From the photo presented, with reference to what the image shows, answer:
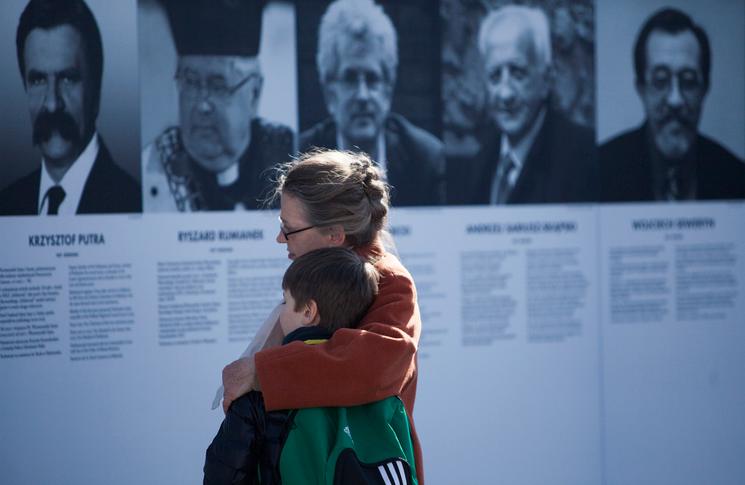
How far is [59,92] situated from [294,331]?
2.31 meters

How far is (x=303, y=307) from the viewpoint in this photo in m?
2.21

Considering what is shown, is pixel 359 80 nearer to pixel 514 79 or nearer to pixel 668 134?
pixel 514 79

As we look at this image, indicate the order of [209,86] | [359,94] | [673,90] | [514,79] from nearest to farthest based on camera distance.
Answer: [209,86] < [359,94] < [514,79] < [673,90]

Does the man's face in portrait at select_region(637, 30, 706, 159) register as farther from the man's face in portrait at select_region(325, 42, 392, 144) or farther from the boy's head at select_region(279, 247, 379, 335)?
the boy's head at select_region(279, 247, 379, 335)

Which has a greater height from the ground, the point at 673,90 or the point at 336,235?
the point at 673,90

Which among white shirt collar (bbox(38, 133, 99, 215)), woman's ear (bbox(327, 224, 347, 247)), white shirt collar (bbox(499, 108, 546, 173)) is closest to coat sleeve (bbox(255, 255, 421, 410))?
woman's ear (bbox(327, 224, 347, 247))

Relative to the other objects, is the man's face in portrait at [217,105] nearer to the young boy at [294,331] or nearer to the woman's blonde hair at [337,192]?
the woman's blonde hair at [337,192]

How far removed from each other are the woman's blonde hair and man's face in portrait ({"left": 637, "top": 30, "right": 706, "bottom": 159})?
3023 millimetres

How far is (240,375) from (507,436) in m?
2.92

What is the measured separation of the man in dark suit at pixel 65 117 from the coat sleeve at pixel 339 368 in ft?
7.21

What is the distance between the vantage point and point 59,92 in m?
4.09

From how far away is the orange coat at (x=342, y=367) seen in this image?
2.12 metres

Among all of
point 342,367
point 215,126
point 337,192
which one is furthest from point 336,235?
point 215,126

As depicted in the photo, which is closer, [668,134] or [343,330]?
[343,330]
